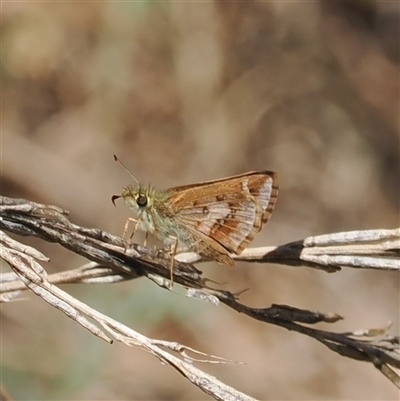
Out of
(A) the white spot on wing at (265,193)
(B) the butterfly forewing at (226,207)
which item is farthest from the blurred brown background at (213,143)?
(A) the white spot on wing at (265,193)

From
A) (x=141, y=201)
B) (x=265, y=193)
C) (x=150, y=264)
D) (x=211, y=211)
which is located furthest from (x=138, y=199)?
(x=150, y=264)

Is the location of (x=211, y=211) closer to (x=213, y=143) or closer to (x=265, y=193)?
(x=265, y=193)

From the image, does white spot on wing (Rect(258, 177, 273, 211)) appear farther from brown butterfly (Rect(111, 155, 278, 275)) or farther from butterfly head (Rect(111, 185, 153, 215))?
butterfly head (Rect(111, 185, 153, 215))

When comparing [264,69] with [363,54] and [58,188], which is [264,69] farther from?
[58,188]

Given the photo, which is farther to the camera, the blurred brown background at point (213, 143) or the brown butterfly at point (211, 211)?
the blurred brown background at point (213, 143)

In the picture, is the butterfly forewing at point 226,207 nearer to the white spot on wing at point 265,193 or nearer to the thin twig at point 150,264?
the white spot on wing at point 265,193

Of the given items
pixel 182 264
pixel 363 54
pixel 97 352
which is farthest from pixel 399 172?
pixel 182 264

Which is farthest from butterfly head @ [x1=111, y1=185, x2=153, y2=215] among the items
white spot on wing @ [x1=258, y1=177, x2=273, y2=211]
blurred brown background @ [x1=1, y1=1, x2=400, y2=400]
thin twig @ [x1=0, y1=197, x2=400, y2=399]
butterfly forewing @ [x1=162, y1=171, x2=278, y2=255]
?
blurred brown background @ [x1=1, y1=1, x2=400, y2=400]
